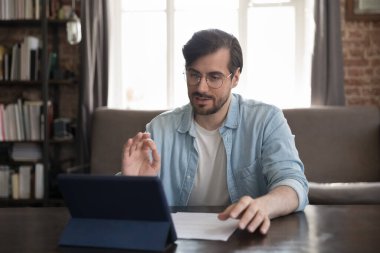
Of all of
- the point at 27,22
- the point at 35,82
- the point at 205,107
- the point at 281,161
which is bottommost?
the point at 281,161

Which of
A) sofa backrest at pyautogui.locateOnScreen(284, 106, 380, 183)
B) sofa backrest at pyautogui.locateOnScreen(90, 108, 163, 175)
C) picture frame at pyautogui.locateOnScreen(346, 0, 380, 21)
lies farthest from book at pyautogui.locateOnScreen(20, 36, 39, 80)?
picture frame at pyautogui.locateOnScreen(346, 0, 380, 21)

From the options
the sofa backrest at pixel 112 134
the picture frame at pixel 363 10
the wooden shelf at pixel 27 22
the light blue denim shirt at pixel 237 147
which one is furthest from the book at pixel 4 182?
the picture frame at pixel 363 10

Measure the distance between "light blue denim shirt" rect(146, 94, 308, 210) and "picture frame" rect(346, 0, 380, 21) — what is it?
7.89ft

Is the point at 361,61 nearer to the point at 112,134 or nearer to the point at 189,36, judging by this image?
the point at 189,36

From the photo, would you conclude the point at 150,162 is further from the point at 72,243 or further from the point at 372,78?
the point at 372,78

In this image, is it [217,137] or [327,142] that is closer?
[217,137]

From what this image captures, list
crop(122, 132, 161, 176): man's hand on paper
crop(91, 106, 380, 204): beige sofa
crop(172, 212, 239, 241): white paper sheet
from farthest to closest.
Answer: crop(91, 106, 380, 204): beige sofa, crop(122, 132, 161, 176): man's hand on paper, crop(172, 212, 239, 241): white paper sheet

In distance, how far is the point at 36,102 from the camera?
398 centimetres

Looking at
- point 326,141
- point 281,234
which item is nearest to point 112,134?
point 326,141

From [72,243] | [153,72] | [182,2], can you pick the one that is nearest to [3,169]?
[153,72]

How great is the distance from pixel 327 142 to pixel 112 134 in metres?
1.43

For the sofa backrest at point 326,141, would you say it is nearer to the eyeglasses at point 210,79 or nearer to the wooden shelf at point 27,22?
the wooden shelf at point 27,22

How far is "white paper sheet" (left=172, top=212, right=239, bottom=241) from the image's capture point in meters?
1.13

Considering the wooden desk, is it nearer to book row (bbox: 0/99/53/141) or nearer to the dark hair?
the dark hair
